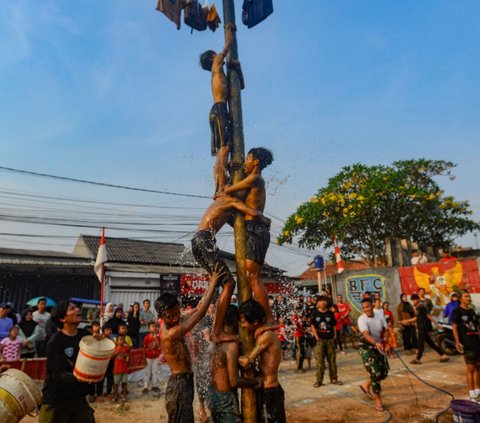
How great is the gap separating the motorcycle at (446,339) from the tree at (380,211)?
7.59 m

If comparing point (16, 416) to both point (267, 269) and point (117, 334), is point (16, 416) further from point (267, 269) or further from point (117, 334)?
point (267, 269)

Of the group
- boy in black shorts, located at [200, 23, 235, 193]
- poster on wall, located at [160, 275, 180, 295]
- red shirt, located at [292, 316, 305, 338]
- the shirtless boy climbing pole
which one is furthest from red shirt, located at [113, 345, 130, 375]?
poster on wall, located at [160, 275, 180, 295]

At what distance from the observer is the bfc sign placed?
17188mm

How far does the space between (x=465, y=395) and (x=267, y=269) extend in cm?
1849

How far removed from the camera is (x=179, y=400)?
381cm

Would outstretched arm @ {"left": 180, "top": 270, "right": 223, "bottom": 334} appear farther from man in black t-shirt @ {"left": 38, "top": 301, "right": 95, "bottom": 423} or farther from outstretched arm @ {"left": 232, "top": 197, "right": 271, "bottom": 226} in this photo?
man in black t-shirt @ {"left": 38, "top": 301, "right": 95, "bottom": 423}

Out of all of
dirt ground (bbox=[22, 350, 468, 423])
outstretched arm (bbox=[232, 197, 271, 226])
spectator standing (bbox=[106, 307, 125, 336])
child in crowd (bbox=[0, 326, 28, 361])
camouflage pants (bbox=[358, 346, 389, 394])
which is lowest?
dirt ground (bbox=[22, 350, 468, 423])

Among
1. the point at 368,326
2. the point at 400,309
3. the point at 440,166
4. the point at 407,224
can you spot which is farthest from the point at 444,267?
the point at 368,326

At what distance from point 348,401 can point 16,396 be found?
5.97 m

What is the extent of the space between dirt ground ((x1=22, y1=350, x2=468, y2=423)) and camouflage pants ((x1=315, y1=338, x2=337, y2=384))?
322 millimetres

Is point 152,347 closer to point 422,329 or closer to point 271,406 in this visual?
point 271,406

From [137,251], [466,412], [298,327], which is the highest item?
[137,251]

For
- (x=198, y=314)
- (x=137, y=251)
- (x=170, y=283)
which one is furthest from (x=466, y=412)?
(x=137, y=251)

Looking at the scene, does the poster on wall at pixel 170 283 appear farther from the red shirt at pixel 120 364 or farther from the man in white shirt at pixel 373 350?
the man in white shirt at pixel 373 350
